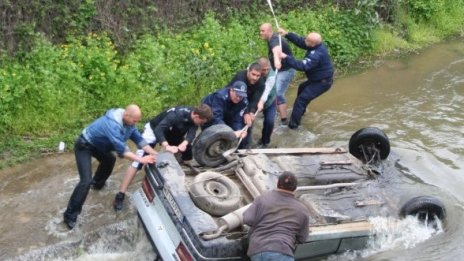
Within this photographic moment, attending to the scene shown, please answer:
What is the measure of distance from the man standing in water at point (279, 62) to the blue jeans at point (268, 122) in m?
0.68

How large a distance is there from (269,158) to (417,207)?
197 cm

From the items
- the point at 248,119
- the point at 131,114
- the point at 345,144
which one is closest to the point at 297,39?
the point at 345,144

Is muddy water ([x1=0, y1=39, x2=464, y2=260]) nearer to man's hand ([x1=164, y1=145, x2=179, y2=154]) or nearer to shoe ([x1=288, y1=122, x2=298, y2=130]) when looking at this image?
shoe ([x1=288, y1=122, x2=298, y2=130])

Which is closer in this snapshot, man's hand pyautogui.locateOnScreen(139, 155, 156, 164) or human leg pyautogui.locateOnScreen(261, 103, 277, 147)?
man's hand pyautogui.locateOnScreen(139, 155, 156, 164)

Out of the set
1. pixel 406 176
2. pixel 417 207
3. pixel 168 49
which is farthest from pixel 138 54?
pixel 417 207

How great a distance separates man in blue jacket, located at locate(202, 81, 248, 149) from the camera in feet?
27.0

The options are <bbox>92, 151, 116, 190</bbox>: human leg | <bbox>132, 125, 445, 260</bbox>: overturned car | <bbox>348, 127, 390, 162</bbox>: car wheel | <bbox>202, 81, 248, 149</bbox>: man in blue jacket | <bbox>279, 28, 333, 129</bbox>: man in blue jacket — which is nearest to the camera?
<bbox>132, 125, 445, 260</bbox>: overturned car

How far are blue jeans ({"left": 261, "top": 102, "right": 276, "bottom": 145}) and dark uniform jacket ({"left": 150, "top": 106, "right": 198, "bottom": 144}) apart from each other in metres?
2.22

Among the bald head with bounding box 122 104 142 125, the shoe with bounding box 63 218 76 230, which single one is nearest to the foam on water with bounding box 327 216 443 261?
the bald head with bounding box 122 104 142 125

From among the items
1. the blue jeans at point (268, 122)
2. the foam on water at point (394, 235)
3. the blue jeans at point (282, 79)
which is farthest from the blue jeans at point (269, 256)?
the blue jeans at point (282, 79)

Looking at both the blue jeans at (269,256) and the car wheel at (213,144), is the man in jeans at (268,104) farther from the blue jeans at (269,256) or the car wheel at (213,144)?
the blue jeans at (269,256)

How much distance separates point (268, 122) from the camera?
980 cm

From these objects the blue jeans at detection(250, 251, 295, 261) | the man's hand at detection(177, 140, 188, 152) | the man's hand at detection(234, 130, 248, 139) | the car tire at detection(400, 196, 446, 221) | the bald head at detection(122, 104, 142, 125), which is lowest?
the car tire at detection(400, 196, 446, 221)

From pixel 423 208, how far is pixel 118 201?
3.95 meters
